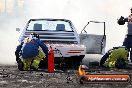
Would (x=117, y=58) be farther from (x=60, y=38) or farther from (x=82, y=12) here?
(x=82, y=12)

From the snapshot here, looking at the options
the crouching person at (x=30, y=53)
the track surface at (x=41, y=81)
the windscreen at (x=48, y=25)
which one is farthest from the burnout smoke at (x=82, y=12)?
the track surface at (x=41, y=81)

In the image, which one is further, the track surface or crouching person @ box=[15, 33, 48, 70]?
crouching person @ box=[15, 33, 48, 70]

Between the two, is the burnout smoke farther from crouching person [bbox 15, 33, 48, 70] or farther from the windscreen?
crouching person [bbox 15, 33, 48, 70]

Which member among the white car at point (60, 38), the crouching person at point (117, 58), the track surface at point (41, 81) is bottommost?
the track surface at point (41, 81)

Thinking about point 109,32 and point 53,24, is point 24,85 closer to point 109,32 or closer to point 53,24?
point 53,24

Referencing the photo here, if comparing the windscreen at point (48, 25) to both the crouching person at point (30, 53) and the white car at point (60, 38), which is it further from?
the crouching person at point (30, 53)

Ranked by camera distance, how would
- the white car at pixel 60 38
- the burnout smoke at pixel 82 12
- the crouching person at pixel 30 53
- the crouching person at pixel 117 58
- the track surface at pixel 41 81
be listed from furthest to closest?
1. the burnout smoke at pixel 82 12
2. the crouching person at pixel 117 58
3. the white car at pixel 60 38
4. the crouching person at pixel 30 53
5. the track surface at pixel 41 81

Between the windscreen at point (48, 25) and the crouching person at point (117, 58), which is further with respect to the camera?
the windscreen at point (48, 25)

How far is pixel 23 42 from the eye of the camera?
46.4ft

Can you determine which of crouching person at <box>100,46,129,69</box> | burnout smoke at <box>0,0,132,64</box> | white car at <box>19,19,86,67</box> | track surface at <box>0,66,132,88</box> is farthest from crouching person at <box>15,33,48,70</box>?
burnout smoke at <box>0,0,132,64</box>

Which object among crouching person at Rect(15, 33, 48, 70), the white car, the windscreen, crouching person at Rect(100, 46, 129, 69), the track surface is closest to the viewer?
the track surface

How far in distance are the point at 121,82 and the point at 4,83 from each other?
2601 mm

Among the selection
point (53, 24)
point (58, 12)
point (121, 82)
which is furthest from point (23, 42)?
point (58, 12)

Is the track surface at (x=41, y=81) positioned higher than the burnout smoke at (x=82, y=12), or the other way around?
the burnout smoke at (x=82, y=12)
